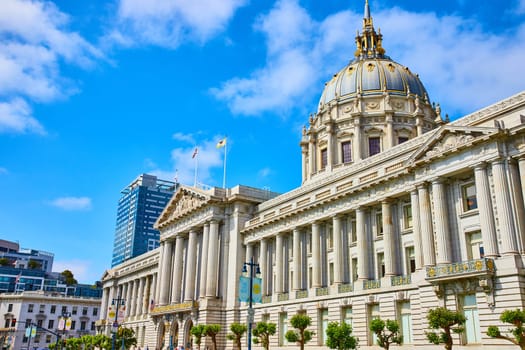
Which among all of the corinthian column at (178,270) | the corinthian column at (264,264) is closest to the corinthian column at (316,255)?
the corinthian column at (264,264)

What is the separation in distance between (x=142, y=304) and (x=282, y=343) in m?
45.8

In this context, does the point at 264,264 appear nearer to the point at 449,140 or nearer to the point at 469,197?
the point at 469,197

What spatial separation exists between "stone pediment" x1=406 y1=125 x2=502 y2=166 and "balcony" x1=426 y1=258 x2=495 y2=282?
8323mm

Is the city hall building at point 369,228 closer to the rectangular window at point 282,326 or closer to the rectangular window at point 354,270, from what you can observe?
the rectangular window at point 354,270

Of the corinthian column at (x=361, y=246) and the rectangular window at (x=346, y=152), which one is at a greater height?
the rectangular window at (x=346, y=152)

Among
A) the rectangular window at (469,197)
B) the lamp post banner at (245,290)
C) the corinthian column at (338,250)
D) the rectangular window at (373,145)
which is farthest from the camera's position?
the rectangular window at (373,145)

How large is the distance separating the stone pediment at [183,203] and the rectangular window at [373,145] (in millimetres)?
24428

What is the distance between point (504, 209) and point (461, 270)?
4.97 meters

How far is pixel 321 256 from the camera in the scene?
2076 inches

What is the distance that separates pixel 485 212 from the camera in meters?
36.4

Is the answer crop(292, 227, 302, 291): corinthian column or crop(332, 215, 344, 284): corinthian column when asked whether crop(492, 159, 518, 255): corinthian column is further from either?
crop(292, 227, 302, 291): corinthian column

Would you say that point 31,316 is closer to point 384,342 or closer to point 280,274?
point 280,274

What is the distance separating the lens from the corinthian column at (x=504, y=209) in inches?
1359

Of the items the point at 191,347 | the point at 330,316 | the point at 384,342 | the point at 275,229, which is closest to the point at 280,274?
the point at 275,229
